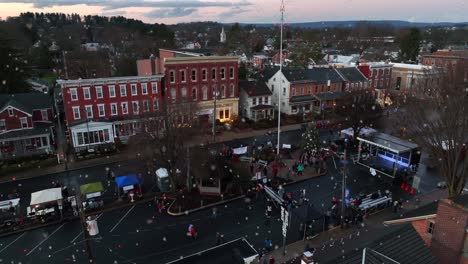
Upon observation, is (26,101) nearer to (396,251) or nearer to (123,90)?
(123,90)

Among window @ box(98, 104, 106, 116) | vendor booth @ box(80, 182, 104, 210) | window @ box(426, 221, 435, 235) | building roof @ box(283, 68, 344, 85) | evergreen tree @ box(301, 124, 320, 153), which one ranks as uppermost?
building roof @ box(283, 68, 344, 85)

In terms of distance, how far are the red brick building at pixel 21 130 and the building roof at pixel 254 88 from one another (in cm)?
2559

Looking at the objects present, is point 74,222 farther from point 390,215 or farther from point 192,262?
point 390,215

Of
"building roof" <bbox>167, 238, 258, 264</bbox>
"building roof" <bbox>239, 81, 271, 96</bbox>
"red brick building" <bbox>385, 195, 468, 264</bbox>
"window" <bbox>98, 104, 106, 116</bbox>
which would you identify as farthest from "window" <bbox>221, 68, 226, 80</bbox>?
"red brick building" <bbox>385, 195, 468, 264</bbox>

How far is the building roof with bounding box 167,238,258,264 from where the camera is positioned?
1331 cm

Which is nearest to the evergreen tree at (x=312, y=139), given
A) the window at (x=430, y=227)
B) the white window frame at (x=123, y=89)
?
the window at (x=430, y=227)

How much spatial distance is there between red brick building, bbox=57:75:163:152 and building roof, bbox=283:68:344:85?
20502 millimetres

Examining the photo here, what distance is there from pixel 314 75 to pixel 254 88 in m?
11.0

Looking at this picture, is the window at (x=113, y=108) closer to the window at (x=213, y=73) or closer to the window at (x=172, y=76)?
the window at (x=172, y=76)

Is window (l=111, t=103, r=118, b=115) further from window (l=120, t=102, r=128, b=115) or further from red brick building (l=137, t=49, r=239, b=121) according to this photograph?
red brick building (l=137, t=49, r=239, b=121)

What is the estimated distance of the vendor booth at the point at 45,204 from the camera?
21.6 meters

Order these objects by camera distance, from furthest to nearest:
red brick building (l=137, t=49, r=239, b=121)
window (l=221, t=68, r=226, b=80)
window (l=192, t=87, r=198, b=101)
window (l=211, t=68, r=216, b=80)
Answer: window (l=221, t=68, r=226, b=80)
window (l=211, t=68, r=216, b=80)
window (l=192, t=87, r=198, b=101)
red brick building (l=137, t=49, r=239, b=121)

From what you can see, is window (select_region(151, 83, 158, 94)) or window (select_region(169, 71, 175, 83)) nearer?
window (select_region(151, 83, 158, 94))

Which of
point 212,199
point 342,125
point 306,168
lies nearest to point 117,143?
point 212,199
